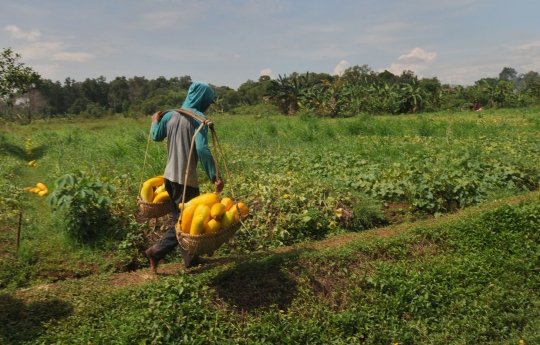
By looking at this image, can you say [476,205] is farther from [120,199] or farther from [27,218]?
[27,218]

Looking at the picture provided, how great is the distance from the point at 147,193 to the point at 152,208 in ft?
0.52

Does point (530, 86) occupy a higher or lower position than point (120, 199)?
higher

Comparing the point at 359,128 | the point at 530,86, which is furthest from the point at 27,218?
the point at 530,86

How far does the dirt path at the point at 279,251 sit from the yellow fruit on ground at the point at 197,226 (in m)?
0.95

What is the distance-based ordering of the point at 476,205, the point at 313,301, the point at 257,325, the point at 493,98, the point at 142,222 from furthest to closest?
the point at 493,98 < the point at 476,205 < the point at 142,222 < the point at 313,301 < the point at 257,325

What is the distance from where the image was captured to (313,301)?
397 cm

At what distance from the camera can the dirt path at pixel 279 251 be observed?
4.01 metres

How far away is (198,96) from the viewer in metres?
3.83

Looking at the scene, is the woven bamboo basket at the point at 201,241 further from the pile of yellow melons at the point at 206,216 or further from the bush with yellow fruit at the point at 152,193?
the bush with yellow fruit at the point at 152,193

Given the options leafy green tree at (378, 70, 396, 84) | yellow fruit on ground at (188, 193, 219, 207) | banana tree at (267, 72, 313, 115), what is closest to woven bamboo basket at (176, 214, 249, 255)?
yellow fruit on ground at (188, 193, 219, 207)

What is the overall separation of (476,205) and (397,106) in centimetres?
2509

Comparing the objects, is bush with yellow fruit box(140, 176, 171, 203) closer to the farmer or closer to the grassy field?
the farmer

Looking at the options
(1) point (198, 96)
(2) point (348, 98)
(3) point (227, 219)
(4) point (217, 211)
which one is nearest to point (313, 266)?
(3) point (227, 219)

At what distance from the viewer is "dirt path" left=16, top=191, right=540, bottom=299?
158 inches
